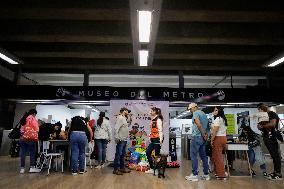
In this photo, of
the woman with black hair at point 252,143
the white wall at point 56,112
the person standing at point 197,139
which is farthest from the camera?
the white wall at point 56,112

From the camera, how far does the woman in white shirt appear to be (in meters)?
5.16

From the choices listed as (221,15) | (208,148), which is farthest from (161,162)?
(221,15)

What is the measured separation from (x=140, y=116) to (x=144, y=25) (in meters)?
3.95

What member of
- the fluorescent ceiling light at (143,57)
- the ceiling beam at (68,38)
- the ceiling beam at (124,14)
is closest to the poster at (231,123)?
the fluorescent ceiling light at (143,57)

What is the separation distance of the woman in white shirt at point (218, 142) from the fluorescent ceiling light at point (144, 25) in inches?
86.0

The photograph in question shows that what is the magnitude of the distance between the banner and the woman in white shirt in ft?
8.56

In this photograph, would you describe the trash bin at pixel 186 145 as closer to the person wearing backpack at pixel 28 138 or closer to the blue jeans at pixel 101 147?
the blue jeans at pixel 101 147

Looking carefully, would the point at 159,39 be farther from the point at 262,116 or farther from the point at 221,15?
the point at 262,116

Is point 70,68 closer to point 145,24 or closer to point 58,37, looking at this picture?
point 58,37

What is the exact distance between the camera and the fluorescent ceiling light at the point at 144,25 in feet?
13.6

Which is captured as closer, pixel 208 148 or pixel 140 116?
pixel 208 148

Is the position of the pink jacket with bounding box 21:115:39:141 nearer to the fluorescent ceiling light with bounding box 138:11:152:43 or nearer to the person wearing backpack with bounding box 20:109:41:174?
the person wearing backpack with bounding box 20:109:41:174

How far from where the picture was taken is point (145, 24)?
4.54 meters

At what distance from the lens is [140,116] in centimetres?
800
